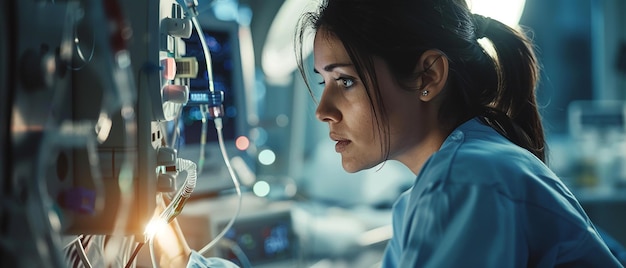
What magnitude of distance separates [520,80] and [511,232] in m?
0.49

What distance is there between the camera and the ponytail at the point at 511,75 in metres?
1.33

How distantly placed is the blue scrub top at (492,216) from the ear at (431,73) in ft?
0.46

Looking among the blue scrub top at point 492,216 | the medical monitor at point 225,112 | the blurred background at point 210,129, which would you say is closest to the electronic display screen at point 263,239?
the blurred background at point 210,129

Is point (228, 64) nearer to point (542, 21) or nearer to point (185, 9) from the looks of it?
point (185, 9)

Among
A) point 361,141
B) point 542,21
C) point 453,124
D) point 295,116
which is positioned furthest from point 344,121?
point 542,21

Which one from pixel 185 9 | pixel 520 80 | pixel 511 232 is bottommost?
pixel 511 232

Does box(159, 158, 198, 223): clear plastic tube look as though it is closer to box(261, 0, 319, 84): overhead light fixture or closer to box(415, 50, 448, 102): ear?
box(415, 50, 448, 102): ear

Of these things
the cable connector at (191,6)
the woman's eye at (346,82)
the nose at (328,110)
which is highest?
the cable connector at (191,6)

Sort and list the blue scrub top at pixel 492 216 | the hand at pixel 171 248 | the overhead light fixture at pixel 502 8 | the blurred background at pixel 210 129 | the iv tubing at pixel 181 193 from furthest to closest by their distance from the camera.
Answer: the overhead light fixture at pixel 502 8, the hand at pixel 171 248, the iv tubing at pixel 181 193, the blue scrub top at pixel 492 216, the blurred background at pixel 210 129

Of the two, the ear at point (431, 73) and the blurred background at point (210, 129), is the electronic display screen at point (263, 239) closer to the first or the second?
the blurred background at point (210, 129)

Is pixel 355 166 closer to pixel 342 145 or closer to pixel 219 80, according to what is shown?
pixel 342 145

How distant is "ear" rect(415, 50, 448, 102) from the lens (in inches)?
47.7

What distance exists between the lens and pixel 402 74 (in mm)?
1221

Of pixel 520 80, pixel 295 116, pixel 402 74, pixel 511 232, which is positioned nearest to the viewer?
pixel 511 232
